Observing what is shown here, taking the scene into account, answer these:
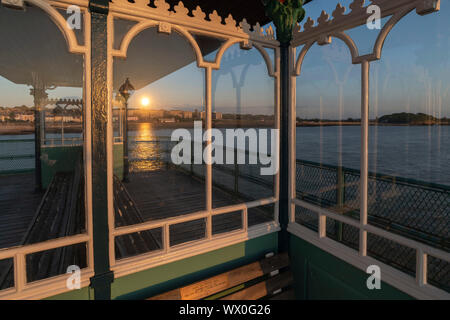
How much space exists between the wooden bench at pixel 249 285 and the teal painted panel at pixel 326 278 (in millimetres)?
181

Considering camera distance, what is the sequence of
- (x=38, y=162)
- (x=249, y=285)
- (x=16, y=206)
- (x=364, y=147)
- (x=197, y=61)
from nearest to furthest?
(x=364, y=147) → (x=197, y=61) → (x=249, y=285) → (x=16, y=206) → (x=38, y=162)

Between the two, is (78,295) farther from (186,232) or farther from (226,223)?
(226,223)

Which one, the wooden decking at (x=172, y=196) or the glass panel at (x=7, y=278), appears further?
the wooden decking at (x=172, y=196)

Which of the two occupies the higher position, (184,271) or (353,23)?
(353,23)

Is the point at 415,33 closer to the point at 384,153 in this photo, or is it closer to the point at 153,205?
the point at 384,153

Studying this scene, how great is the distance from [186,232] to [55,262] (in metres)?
1.81

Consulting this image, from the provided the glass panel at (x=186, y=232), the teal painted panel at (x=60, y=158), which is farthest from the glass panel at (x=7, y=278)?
the teal painted panel at (x=60, y=158)

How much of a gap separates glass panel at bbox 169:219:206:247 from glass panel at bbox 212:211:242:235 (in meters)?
0.24

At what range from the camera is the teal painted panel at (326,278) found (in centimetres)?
261

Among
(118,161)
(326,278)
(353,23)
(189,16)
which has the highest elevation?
(189,16)

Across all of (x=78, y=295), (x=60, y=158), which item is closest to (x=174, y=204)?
(x=78, y=295)

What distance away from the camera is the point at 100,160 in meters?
2.38

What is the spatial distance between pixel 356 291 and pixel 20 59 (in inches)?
322

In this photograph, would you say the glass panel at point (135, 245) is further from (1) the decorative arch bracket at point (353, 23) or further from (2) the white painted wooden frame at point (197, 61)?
(1) the decorative arch bracket at point (353, 23)
